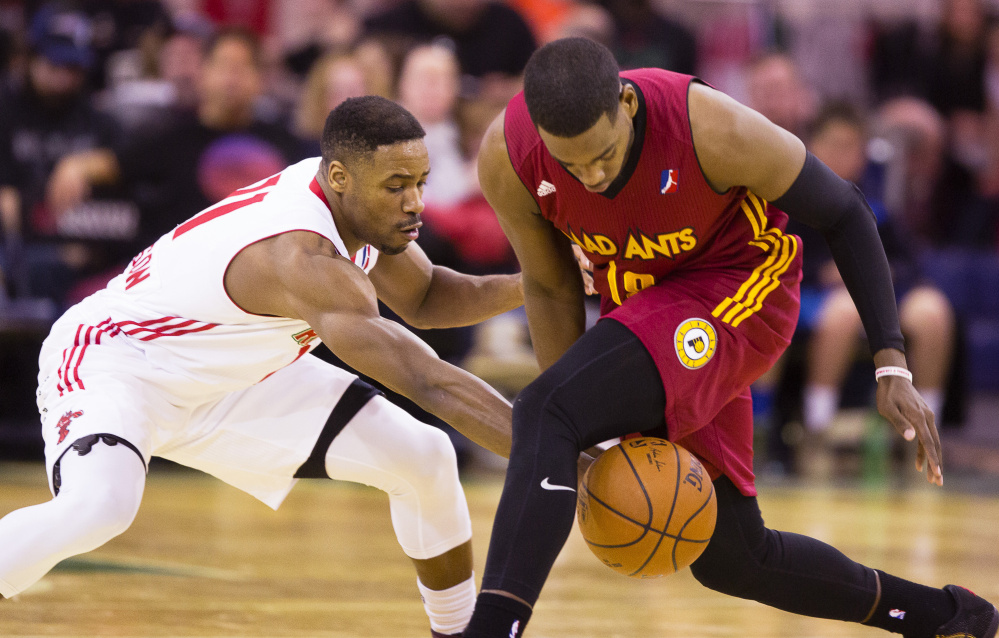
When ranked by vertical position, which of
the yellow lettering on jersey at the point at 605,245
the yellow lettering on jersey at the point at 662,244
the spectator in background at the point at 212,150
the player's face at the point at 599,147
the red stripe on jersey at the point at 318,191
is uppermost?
the player's face at the point at 599,147

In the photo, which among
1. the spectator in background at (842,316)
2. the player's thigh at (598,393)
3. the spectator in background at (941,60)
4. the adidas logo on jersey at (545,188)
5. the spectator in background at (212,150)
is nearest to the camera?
the player's thigh at (598,393)

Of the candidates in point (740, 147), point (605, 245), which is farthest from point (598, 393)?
point (740, 147)

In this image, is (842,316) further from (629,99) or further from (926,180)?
(629,99)

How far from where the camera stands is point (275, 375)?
3.40 metres

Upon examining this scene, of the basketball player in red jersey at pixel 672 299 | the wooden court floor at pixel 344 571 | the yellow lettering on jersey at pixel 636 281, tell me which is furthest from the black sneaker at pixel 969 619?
the yellow lettering on jersey at pixel 636 281

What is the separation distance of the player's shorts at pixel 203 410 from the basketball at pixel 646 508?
0.94m

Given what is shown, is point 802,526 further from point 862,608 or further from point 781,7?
point 781,7

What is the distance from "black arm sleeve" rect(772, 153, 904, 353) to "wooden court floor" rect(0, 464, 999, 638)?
4.27ft

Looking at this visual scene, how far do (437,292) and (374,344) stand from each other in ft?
2.95

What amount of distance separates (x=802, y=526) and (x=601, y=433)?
11.5 feet

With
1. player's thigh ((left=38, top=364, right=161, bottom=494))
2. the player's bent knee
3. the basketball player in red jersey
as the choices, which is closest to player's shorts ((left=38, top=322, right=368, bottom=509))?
player's thigh ((left=38, top=364, right=161, bottom=494))

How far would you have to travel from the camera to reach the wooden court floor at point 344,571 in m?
3.74

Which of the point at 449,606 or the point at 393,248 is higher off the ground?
the point at 393,248

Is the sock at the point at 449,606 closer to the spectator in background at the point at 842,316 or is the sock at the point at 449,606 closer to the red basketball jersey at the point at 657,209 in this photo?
the red basketball jersey at the point at 657,209
